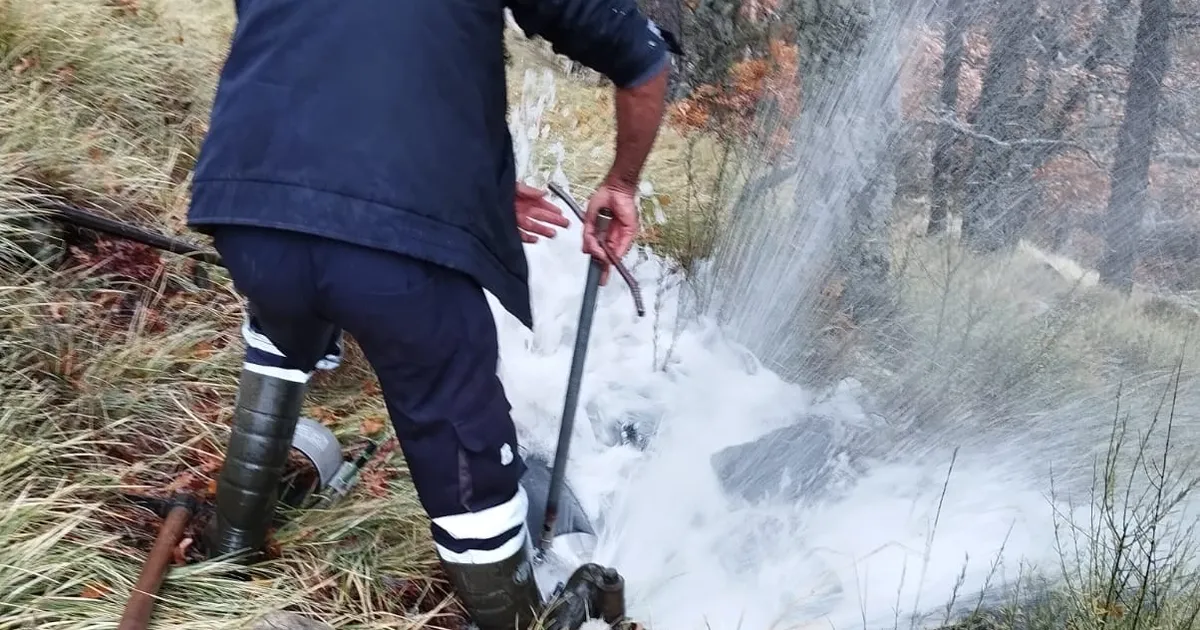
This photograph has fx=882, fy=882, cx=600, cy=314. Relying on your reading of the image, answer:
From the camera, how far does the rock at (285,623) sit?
77.0 inches

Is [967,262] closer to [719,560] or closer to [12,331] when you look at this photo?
[719,560]

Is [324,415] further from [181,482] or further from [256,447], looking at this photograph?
[256,447]

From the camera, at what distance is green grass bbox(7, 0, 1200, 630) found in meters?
2.10

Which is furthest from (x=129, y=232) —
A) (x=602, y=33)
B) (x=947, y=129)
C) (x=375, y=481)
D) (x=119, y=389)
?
(x=947, y=129)

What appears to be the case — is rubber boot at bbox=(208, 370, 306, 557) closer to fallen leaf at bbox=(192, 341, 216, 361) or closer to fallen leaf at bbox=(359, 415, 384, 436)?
fallen leaf at bbox=(359, 415, 384, 436)

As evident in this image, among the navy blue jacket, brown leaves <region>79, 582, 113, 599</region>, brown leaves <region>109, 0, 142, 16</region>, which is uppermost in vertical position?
the navy blue jacket

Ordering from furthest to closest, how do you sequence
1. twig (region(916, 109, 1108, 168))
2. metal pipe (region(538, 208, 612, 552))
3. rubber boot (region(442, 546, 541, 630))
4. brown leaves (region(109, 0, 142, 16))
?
brown leaves (region(109, 0, 142, 16))
twig (region(916, 109, 1108, 168))
metal pipe (region(538, 208, 612, 552))
rubber boot (region(442, 546, 541, 630))

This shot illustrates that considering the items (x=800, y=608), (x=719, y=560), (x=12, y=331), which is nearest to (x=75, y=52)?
(x=12, y=331)

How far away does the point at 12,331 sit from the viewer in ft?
8.25

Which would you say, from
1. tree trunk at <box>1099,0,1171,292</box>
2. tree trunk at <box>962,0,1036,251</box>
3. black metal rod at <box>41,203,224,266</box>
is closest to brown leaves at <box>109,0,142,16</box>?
black metal rod at <box>41,203,224,266</box>

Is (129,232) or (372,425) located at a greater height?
(129,232)

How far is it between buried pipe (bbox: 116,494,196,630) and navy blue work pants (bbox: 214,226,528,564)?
2.14 ft

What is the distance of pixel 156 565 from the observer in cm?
205

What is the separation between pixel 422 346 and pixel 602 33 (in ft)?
2.08
